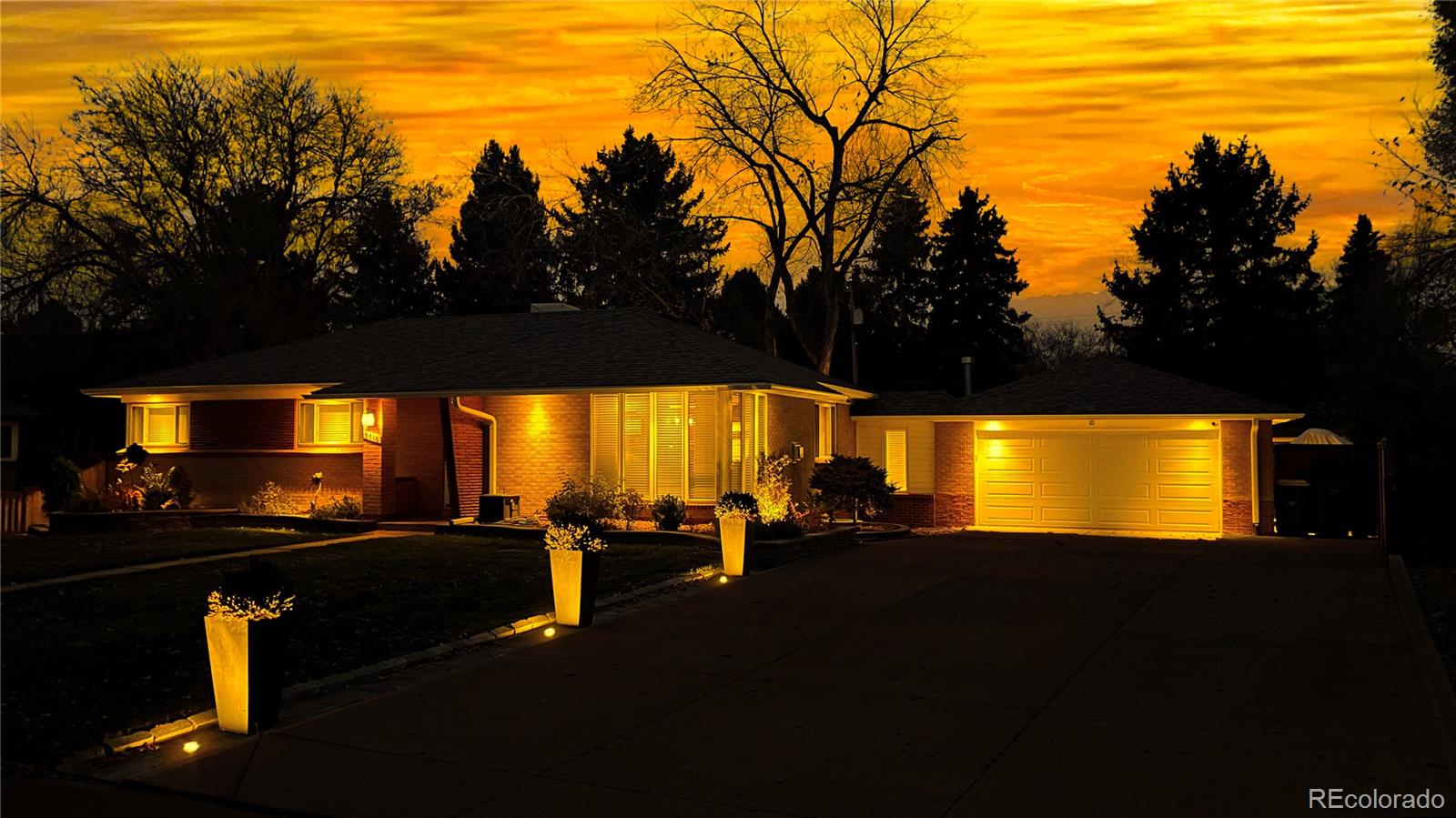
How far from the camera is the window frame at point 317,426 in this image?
78.8 ft

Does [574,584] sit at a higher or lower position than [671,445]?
lower

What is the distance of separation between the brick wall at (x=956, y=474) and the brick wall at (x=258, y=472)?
12.4 meters

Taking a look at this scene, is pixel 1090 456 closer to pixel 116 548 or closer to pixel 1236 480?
pixel 1236 480

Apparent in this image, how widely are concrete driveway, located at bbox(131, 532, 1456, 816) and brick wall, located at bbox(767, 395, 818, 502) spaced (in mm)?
9410

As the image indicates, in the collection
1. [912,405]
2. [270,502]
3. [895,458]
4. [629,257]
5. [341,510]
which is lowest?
[341,510]

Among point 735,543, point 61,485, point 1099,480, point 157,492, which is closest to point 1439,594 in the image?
point 735,543

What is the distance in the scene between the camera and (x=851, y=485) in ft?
75.8

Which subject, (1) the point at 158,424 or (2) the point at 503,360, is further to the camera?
(1) the point at 158,424

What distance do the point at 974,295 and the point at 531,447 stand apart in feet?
117

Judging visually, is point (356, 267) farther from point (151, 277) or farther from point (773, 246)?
point (773, 246)

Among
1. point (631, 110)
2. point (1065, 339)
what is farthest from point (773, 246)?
point (1065, 339)

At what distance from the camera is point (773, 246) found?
121ft

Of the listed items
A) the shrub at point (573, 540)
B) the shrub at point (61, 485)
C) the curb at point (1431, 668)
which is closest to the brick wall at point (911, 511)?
the curb at point (1431, 668)

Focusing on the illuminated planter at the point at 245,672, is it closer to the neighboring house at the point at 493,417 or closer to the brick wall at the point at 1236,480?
the neighboring house at the point at 493,417
